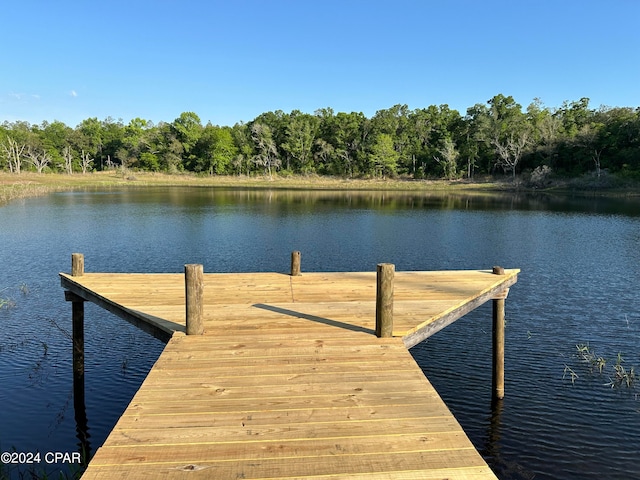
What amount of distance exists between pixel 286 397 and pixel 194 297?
204 cm

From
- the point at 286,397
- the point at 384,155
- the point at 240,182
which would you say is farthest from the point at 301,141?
the point at 286,397

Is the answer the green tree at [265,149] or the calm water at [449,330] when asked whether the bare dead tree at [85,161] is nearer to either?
the green tree at [265,149]

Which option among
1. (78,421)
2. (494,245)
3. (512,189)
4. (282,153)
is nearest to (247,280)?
(78,421)

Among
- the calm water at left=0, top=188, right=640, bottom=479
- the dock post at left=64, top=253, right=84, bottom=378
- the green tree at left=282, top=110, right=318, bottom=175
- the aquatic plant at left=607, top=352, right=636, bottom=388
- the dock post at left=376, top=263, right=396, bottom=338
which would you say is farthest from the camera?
the green tree at left=282, top=110, right=318, bottom=175

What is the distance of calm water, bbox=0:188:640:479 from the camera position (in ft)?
23.5

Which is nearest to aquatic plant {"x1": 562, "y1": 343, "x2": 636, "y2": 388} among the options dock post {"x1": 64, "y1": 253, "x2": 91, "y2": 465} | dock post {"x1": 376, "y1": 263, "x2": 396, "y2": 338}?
dock post {"x1": 376, "y1": 263, "x2": 396, "y2": 338}

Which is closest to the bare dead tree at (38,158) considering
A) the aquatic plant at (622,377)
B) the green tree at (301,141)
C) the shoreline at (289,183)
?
the shoreline at (289,183)

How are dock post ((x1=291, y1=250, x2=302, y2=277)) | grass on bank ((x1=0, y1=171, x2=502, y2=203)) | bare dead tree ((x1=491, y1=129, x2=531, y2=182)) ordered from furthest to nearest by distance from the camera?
bare dead tree ((x1=491, y1=129, x2=531, y2=182)), grass on bank ((x1=0, y1=171, x2=502, y2=203)), dock post ((x1=291, y1=250, x2=302, y2=277))

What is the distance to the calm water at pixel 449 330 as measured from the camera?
7.18 m

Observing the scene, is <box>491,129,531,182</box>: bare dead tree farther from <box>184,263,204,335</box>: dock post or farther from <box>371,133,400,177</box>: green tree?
<box>184,263,204,335</box>: dock post

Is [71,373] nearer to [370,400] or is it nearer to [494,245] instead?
[370,400]

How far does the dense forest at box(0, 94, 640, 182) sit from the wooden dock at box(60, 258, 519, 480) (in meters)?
74.9

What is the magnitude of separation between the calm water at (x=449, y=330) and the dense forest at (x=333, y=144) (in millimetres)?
55035

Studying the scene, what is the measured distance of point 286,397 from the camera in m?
4.43
